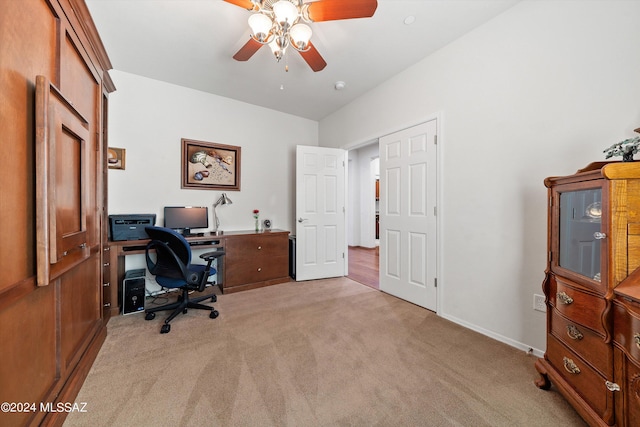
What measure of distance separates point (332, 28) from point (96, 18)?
6.65 ft

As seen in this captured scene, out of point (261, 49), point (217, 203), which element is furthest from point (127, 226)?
point (261, 49)

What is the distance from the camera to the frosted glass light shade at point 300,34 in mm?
1599

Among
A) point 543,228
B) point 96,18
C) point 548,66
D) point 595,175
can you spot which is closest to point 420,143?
point 548,66

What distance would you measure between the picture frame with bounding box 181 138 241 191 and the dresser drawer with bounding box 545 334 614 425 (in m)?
3.65

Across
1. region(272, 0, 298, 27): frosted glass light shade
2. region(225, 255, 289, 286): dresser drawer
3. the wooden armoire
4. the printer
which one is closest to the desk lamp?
region(225, 255, 289, 286): dresser drawer

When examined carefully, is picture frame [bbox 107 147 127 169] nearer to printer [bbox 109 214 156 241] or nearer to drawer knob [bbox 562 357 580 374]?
printer [bbox 109 214 156 241]

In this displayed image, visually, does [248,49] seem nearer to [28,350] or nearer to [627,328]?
[28,350]

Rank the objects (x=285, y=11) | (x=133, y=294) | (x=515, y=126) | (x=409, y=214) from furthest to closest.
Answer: (x=409, y=214), (x=133, y=294), (x=515, y=126), (x=285, y=11)

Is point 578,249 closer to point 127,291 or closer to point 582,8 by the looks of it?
point 582,8

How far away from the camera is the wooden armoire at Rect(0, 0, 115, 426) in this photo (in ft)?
2.90

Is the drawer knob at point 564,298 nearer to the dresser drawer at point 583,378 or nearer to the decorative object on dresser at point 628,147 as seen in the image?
the dresser drawer at point 583,378

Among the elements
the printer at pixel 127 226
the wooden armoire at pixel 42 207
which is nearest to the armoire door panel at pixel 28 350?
the wooden armoire at pixel 42 207

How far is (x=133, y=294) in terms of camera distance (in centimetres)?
242

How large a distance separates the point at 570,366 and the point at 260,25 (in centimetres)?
265
